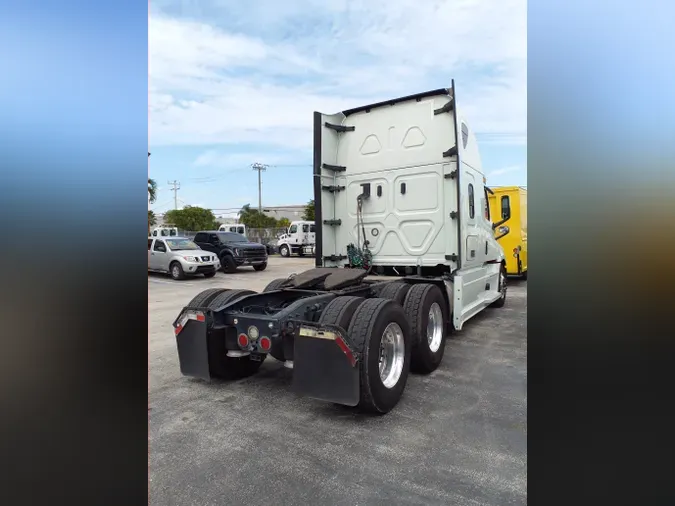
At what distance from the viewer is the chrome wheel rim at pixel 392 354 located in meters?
4.19

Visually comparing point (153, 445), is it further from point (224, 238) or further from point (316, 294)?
point (224, 238)

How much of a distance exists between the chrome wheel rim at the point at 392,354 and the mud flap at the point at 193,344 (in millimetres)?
1785

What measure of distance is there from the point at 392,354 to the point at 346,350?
926 mm

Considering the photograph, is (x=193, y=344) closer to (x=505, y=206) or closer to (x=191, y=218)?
(x=505, y=206)

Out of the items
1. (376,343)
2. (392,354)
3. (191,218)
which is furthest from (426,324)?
(191,218)

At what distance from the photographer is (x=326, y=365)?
144 inches

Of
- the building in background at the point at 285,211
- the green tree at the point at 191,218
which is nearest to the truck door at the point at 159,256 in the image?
the green tree at the point at 191,218

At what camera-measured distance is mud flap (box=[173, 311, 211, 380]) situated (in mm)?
4348

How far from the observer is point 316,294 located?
194 inches

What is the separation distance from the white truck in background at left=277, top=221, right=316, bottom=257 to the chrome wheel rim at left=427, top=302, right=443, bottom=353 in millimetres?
23211

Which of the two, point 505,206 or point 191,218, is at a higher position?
point 191,218

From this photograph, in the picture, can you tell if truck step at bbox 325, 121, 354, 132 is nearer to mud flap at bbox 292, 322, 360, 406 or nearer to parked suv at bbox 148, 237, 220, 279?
mud flap at bbox 292, 322, 360, 406
